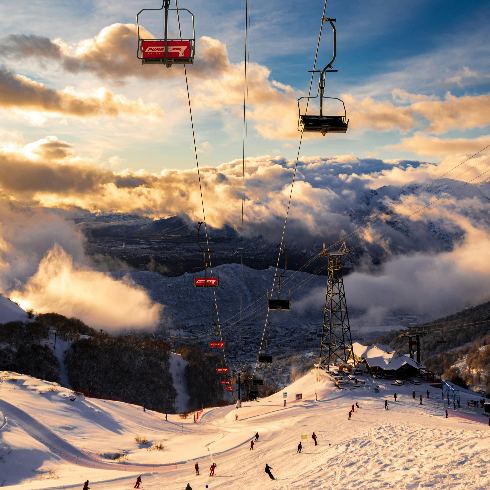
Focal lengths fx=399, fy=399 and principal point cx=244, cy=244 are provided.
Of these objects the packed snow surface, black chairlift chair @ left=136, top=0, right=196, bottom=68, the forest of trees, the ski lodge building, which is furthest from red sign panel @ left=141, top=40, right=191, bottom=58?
the forest of trees

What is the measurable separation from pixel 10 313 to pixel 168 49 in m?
126

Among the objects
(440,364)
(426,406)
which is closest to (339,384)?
(426,406)

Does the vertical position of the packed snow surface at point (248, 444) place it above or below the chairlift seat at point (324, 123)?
below

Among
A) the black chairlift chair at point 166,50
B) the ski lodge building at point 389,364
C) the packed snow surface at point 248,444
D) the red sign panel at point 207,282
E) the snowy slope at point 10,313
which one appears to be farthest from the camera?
the snowy slope at point 10,313

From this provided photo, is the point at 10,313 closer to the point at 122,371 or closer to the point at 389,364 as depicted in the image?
the point at 122,371

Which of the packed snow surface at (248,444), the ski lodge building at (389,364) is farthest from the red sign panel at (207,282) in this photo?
the ski lodge building at (389,364)

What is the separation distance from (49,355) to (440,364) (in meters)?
131

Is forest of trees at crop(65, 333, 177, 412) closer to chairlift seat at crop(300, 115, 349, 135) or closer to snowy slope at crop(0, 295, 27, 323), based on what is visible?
snowy slope at crop(0, 295, 27, 323)

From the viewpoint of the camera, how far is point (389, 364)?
61969 mm

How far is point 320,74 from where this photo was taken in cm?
1587

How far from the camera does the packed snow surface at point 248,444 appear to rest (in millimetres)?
23562

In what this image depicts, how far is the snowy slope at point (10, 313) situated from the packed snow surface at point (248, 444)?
71.0 metres

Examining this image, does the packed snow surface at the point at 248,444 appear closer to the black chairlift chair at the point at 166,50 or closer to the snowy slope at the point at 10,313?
the black chairlift chair at the point at 166,50

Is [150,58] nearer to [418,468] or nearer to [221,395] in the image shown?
[418,468]
